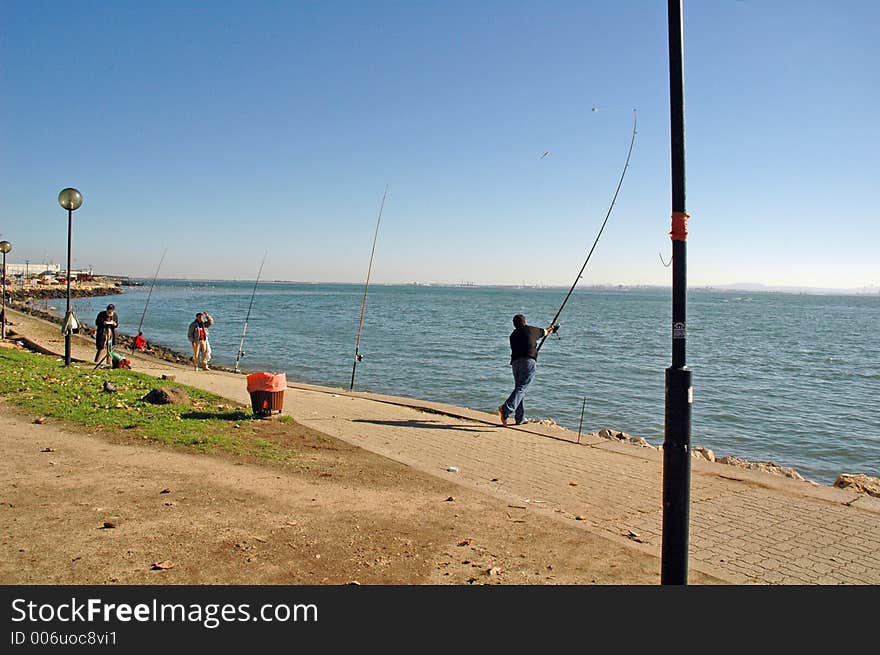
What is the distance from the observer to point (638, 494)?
695 centimetres

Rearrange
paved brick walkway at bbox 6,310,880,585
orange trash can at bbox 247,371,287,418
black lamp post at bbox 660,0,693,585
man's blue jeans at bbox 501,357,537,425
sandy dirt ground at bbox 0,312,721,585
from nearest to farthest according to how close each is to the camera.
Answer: black lamp post at bbox 660,0,693,585
sandy dirt ground at bbox 0,312,721,585
paved brick walkway at bbox 6,310,880,585
orange trash can at bbox 247,371,287,418
man's blue jeans at bbox 501,357,537,425

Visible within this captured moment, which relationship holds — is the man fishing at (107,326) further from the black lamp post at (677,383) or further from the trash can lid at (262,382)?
the black lamp post at (677,383)

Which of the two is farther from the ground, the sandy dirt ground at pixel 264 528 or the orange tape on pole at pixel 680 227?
the orange tape on pole at pixel 680 227

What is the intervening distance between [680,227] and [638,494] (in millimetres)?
3857

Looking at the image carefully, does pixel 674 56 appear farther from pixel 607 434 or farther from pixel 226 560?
pixel 607 434

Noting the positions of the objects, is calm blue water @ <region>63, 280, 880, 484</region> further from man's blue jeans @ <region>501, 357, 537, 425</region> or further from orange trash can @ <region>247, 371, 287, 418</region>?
orange trash can @ <region>247, 371, 287, 418</region>

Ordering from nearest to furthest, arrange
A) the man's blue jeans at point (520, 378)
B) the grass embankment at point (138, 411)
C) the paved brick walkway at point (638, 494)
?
the paved brick walkway at point (638, 494) → the grass embankment at point (138, 411) → the man's blue jeans at point (520, 378)

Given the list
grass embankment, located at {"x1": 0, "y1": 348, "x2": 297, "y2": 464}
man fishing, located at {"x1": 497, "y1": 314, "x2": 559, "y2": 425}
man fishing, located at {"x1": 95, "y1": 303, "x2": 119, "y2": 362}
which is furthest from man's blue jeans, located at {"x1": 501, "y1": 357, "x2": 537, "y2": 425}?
man fishing, located at {"x1": 95, "y1": 303, "x2": 119, "y2": 362}

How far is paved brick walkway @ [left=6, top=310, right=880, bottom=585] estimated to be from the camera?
5.14 m

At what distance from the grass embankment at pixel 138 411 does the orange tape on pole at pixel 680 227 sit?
5.16m

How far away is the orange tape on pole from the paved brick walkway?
8.09ft

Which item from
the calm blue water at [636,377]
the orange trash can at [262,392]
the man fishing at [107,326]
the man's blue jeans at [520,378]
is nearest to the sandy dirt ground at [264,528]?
the orange trash can at [262,392]

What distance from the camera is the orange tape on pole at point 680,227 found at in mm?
3961

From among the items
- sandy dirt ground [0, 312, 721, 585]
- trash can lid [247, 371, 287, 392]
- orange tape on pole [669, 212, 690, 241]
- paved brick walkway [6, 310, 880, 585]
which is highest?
orange tape on pole [669, 212, 690, 241]
